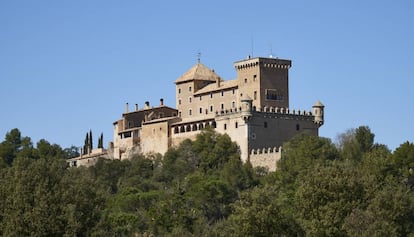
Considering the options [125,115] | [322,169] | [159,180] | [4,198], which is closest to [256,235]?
[322,169]

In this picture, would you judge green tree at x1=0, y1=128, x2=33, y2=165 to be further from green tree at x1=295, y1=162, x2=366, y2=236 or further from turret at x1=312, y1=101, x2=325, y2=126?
green tree at x1=295, y1=162, x2=366, y2=236

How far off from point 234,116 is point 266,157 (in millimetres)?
4209

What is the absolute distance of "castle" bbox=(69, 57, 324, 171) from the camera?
106 metres

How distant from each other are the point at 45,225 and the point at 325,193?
13937mm

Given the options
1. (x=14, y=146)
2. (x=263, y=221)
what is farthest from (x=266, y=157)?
(x=263, y=221)

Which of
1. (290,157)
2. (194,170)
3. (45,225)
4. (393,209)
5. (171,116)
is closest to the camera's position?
(45,225)

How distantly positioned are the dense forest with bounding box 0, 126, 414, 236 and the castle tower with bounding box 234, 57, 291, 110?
454 cm

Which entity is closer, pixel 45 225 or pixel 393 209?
pixel 45 225

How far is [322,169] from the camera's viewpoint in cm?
7531

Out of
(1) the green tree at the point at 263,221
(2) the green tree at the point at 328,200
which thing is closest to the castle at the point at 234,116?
(2) the green tree at the point at 328,200

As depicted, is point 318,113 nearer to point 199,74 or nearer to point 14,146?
point 199,74

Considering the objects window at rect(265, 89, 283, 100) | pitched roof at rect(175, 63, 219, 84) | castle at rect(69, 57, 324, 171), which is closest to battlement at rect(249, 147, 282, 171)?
castle at rect(69, 57, 324, 171)

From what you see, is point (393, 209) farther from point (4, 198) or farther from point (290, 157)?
point (290, 157)

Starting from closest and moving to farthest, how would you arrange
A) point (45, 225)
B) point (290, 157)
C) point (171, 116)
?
1. point (45, 225)
2. point (290, 157)
3. point (171, 116)
